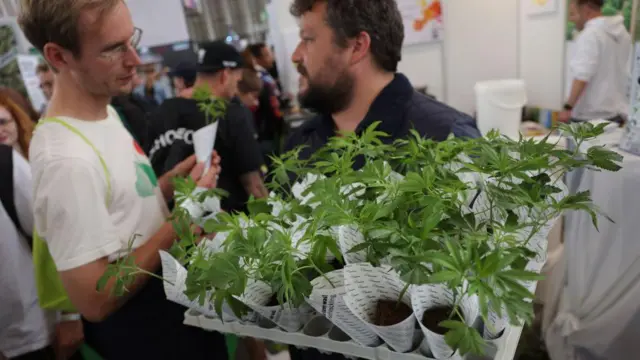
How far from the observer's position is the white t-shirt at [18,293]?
1410 millimetres

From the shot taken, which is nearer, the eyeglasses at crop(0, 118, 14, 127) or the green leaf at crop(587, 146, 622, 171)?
the green leaf at crop(587, 146, 622, 171)

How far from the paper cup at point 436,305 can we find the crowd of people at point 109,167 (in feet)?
1.44

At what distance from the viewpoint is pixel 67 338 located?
1.50 m

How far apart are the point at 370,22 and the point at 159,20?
1.94 meters

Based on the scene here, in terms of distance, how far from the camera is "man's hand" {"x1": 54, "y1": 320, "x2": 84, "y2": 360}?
1.50 m

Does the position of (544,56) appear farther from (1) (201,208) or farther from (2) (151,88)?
(1) (201,208)

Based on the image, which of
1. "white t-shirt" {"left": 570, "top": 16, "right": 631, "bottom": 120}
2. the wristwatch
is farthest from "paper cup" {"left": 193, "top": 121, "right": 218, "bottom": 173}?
"white t-shirt" {"left": 570, "top": 16, "right": 631, "bottom": 120}

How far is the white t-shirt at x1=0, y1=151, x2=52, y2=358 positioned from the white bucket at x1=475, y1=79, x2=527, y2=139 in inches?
93.6

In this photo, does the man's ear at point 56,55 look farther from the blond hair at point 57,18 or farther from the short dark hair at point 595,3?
the short dark hair at point 595,3

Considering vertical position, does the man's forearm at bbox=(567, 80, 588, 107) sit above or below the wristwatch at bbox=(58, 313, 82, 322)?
above

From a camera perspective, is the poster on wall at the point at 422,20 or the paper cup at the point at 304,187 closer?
the paper cup at the point at 304,187

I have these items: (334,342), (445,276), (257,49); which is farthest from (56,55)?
(257,49)

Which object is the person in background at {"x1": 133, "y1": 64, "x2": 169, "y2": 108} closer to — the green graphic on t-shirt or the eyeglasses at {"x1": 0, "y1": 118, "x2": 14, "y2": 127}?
the eyeglasses at {"x1": 0, "y1": 118, "x2": 14, "y2": 127}

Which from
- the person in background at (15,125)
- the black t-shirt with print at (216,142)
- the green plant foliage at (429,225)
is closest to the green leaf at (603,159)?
the green plant foliage at (429,225)
